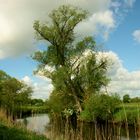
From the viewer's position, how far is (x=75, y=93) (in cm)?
4244

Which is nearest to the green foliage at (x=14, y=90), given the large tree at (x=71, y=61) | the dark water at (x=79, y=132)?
the large tree at (x=71, y=61)

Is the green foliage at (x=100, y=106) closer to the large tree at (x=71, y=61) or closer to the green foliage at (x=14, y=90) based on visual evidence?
the large tree at (x=71, y=61)

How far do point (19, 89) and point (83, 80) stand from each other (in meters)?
32.3

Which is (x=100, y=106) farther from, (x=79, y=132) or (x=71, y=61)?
(x=79, y=132)

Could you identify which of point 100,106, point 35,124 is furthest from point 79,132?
point 100,106

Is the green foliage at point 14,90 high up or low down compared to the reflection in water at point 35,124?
up

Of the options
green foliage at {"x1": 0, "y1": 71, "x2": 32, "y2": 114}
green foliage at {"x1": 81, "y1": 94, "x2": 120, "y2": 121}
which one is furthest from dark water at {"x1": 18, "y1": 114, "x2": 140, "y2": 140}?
green foliage at {"x1": 0, "y1": 71, "x2": 32, "y2": 114}

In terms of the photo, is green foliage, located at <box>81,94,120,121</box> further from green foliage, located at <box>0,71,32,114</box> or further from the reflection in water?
green foliage, located at <box>0,71,32,114</box>

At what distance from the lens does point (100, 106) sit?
3719 centimetres

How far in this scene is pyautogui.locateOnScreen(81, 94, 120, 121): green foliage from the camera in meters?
37.3

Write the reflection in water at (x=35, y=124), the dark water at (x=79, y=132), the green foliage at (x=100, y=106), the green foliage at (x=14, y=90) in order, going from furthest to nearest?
1. the green foliage at (x=14, y=90)
2. the green foliage at (x=100, y=106)
3. the reflection in water at (x=35, y=124)
4. the dark water at (x=79, y=132)

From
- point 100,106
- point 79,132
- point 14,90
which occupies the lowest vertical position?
point 79,132

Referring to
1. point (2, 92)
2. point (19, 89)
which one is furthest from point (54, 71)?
point (19, 89)

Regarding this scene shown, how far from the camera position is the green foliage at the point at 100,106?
37281mm
